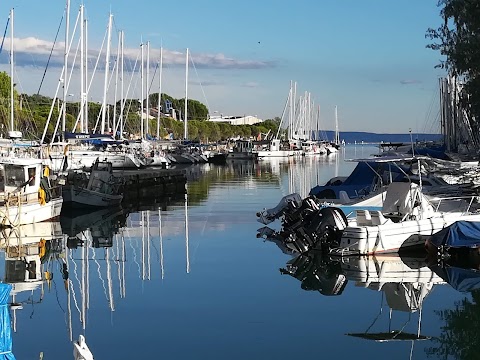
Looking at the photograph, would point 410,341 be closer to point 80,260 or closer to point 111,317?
point 111,317

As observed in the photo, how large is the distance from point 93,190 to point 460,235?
71.0 feet

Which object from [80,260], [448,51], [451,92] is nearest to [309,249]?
[80,260]

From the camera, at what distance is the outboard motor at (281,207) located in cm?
3096

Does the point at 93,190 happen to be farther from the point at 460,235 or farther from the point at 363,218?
the point at 460,235

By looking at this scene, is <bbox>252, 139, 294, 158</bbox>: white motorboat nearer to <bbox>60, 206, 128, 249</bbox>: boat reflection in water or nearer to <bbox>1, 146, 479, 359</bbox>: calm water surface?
<bbox>60, 206, 128, 249</bbox>: boat reflection in water

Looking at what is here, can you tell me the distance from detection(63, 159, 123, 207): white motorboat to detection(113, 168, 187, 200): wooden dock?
5.89 m

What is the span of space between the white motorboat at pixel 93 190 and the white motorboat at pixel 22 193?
5.54 meters

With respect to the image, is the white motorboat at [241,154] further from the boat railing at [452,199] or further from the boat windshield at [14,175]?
the boat railing at [452,199]

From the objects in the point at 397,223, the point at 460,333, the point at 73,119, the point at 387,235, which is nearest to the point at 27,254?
the point at 387,235

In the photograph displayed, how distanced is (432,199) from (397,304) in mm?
9770

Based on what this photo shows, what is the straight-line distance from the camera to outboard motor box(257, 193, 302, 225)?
102 feet

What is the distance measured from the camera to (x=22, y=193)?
33.0 meters

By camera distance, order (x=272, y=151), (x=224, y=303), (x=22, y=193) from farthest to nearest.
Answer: (x=272, y=151) → (x=22, y=193) → (x=224, y=303)

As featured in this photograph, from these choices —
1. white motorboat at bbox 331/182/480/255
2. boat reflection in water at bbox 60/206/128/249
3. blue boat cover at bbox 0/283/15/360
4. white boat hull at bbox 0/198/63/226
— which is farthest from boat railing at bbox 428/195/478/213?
blue boat cover at bbox 0/283/15/360
